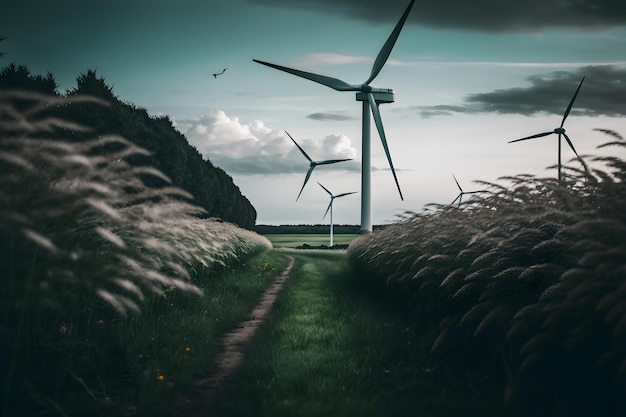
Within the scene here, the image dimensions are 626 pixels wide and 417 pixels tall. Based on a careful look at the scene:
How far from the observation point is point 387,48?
26859 mm

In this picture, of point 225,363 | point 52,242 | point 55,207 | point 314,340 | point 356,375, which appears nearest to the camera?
point 55,207

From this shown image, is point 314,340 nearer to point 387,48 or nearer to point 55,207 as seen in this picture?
point 55,207

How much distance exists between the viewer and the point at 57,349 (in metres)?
5.43

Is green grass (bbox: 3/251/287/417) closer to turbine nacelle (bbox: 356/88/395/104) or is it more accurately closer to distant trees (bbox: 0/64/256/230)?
distant trees (bbox: 0/64/256/230)

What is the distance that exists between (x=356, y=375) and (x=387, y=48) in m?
22.9

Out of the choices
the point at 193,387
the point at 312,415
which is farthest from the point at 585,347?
the point at 193,387

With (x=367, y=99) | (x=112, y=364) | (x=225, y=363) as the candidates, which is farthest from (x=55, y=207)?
(x=367, y=99)

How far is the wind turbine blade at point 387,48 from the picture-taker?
80.7 feet

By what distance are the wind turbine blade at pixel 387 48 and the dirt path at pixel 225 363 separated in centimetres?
1663

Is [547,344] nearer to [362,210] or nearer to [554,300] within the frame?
[554,300]

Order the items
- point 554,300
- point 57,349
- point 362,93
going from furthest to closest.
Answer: point 362,93 < point 57,349 < point 554,300

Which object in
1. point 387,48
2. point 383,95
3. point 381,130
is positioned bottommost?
point 381,130

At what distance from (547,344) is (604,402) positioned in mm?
585

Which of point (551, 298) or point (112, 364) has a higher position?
point (551, 298)
